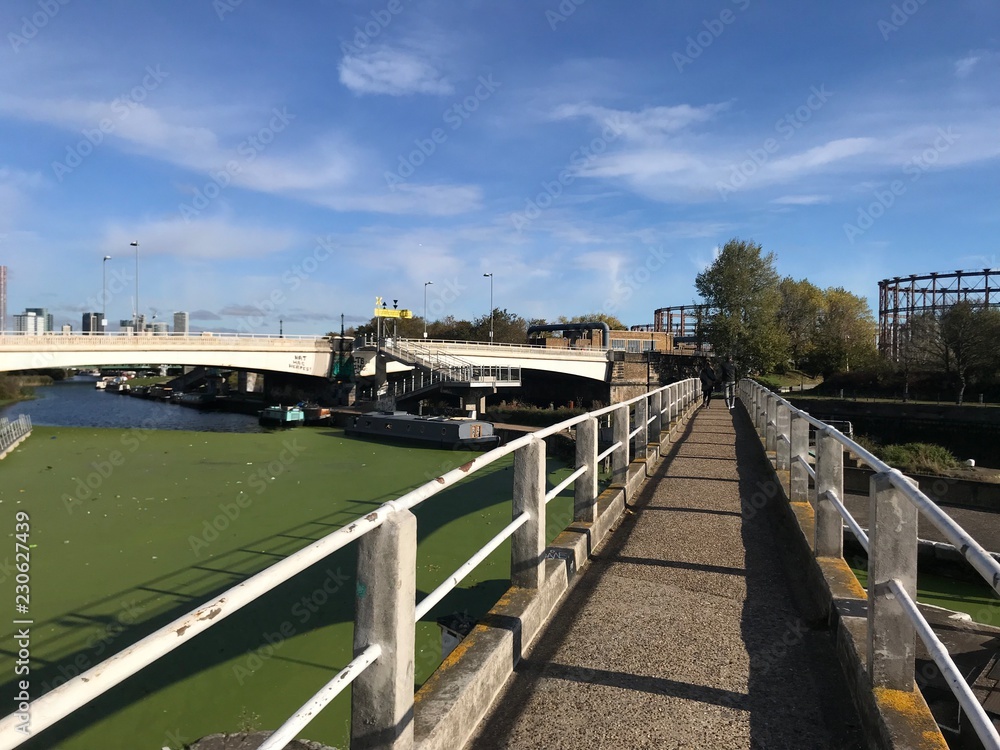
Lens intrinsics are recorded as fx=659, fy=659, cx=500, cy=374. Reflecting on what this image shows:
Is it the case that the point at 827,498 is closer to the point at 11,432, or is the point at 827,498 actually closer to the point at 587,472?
the point at 587,472

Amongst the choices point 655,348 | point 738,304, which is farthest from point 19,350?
point 655,348

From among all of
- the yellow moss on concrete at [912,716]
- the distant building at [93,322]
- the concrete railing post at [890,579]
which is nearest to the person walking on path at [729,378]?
the concrete railing post at [890,579]

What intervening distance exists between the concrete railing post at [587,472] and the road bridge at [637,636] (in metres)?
0.02

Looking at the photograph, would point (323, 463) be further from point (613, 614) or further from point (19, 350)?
point (613, 614)

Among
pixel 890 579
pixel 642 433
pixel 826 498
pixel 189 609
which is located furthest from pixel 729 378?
pixel 890 579

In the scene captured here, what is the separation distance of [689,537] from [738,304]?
5782 cm

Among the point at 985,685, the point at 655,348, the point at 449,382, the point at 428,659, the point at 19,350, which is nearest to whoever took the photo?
the point at 985,685

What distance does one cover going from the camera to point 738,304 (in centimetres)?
5950

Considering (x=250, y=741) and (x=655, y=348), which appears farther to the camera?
(x=655, y=348)

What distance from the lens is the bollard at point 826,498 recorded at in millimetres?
4355

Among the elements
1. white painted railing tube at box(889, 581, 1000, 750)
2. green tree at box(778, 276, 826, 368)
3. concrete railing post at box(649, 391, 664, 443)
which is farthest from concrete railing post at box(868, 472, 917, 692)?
green tree at box(778, 276, 826, 368)

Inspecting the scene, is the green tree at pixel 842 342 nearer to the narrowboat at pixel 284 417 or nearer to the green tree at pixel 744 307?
the green tree at pixel 744 307

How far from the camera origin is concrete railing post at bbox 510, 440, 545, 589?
3.86 m

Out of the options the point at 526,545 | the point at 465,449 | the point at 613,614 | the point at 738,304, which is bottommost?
the point at 465,449
